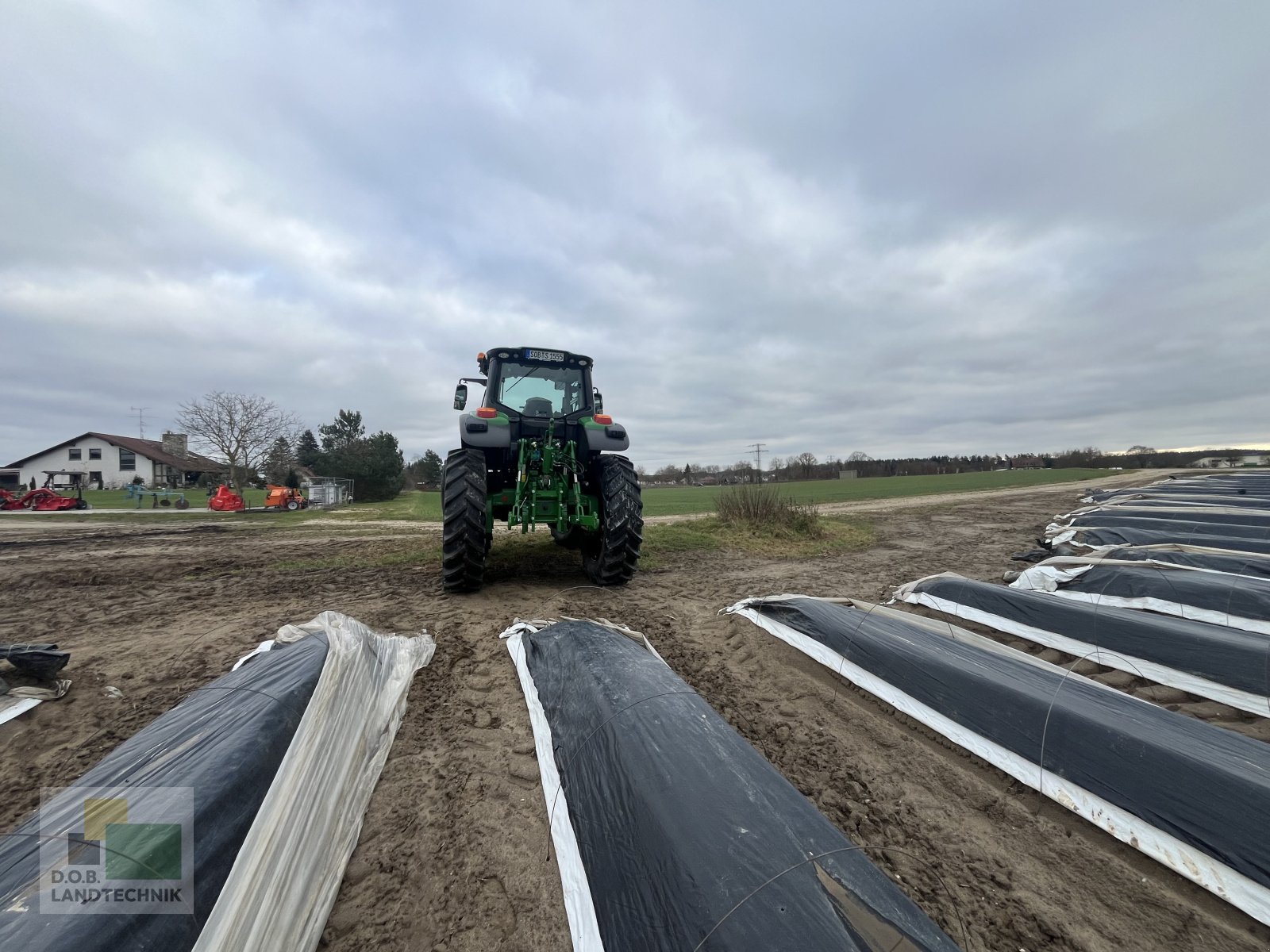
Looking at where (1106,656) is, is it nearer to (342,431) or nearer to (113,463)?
(342,431)

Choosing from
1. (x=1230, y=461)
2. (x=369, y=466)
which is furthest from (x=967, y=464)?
(x=369, y=466)

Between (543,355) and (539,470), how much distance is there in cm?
166

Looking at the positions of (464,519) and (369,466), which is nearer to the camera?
(464,519)

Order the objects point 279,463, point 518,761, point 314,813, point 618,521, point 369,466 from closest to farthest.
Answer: point 314,813
point 518,761
point 618,521
point 369,466
point 279,463

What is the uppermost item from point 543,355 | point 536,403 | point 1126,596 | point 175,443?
point 175,443

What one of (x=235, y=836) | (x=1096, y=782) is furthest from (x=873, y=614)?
(x=235, y=836)

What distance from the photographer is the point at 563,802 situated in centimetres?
209

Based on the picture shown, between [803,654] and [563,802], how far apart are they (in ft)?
7.99

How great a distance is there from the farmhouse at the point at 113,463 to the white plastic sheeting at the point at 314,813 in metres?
50.9

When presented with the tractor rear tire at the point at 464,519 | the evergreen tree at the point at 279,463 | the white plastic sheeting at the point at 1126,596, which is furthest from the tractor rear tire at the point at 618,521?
the evergreen tree at the point at 279,463

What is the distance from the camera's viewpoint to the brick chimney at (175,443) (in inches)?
1572

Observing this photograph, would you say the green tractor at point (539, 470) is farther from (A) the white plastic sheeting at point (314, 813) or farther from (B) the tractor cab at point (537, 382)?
Answer: (A) the white plastic sheeting at point (314, 813)

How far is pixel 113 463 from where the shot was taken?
138 ft

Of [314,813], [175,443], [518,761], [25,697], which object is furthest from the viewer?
[175,443]
